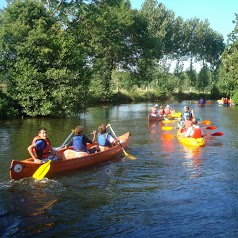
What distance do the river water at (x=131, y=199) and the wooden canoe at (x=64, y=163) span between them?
210 mm

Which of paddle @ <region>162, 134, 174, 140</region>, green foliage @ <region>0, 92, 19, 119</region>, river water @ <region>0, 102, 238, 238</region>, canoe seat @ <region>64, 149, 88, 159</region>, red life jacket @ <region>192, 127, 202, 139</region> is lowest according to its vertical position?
river water @ <region>0, 102, 238, 238</region>

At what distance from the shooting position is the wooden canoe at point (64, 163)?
30.7ft

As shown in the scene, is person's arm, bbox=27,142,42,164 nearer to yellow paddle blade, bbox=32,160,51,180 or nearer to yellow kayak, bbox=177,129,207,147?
yellow paddle blade, bbox=32,160,51,180

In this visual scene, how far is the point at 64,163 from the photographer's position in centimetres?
1060

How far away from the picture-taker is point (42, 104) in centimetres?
2692

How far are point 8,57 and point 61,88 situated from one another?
4.98m

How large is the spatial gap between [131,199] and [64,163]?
119 inches

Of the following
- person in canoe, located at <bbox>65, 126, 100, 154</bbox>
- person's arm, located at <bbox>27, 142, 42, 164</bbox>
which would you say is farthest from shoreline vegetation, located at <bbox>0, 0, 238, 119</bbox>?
person's arm, located at <bbox>27, 142, 42, 164</bbox>

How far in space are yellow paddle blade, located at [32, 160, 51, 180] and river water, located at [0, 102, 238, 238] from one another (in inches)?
8.0

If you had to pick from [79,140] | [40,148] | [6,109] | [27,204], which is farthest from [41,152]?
[6,109]

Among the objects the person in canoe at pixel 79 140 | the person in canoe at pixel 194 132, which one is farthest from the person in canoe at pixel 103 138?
the person in canoe at pixel 194 132

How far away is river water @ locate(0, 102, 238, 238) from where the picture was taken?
6.66 metres

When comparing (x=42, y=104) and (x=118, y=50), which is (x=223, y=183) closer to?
(x=42, y=104)

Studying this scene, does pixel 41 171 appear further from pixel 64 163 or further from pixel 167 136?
pixel 167 136
